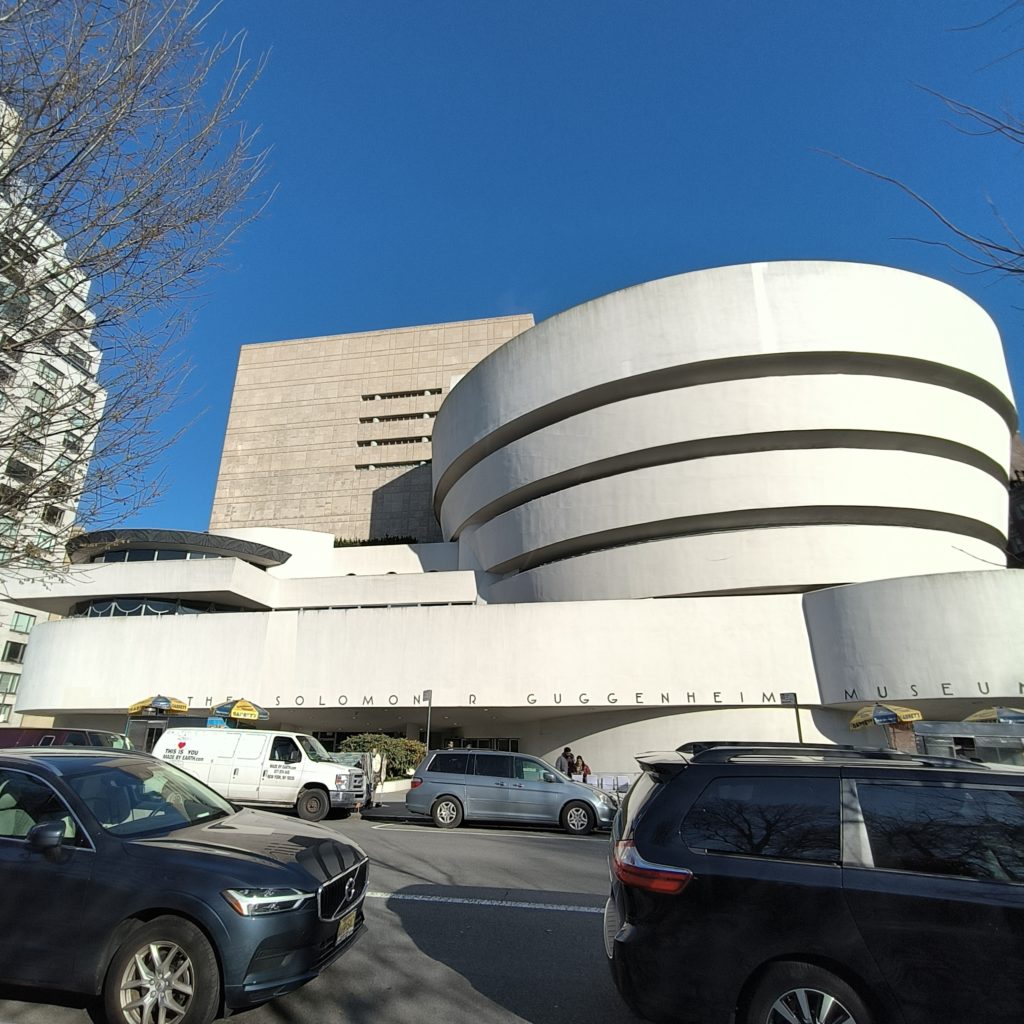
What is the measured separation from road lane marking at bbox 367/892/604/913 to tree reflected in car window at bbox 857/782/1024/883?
3713mm

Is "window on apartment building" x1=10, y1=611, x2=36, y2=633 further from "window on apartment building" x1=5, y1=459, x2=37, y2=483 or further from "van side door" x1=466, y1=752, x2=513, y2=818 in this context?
"window on apartment building" x1=5, y1=459, x2=37, y2=483

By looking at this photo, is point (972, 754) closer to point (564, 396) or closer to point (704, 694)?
point (704, 694)

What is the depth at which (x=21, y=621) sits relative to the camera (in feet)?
186

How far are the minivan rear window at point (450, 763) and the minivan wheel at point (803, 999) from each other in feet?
37.6

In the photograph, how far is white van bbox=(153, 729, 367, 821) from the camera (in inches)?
536

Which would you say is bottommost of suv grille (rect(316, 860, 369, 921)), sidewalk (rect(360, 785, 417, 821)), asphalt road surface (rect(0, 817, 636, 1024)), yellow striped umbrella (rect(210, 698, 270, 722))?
asphalt road surface (rect(0, 817, 636, 1024))

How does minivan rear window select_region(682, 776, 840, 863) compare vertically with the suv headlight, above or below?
above

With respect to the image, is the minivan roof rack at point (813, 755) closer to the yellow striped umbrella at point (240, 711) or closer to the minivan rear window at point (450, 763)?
the minivan rear window at point (450, 763)

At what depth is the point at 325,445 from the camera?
182 feet

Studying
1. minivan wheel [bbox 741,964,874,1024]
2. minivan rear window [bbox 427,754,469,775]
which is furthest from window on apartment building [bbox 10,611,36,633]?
minivan wheel [bbox 741,964,874,1024]

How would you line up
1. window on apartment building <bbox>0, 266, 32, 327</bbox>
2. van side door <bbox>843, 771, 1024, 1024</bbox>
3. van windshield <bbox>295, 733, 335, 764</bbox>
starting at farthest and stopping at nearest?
van windshield <bbox>295, 733, 335, 764</bbox>, window on apartment building <bbox>0, 266, 32, 327</bbox>, van side door <bbox>843, 771, 1024, 1024</bbox>

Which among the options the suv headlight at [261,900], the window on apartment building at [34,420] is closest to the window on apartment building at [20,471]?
the window on apartment building at [34,420]

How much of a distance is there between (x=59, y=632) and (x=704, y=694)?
29875mm

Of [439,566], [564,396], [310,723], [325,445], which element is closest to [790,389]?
[564,396]
